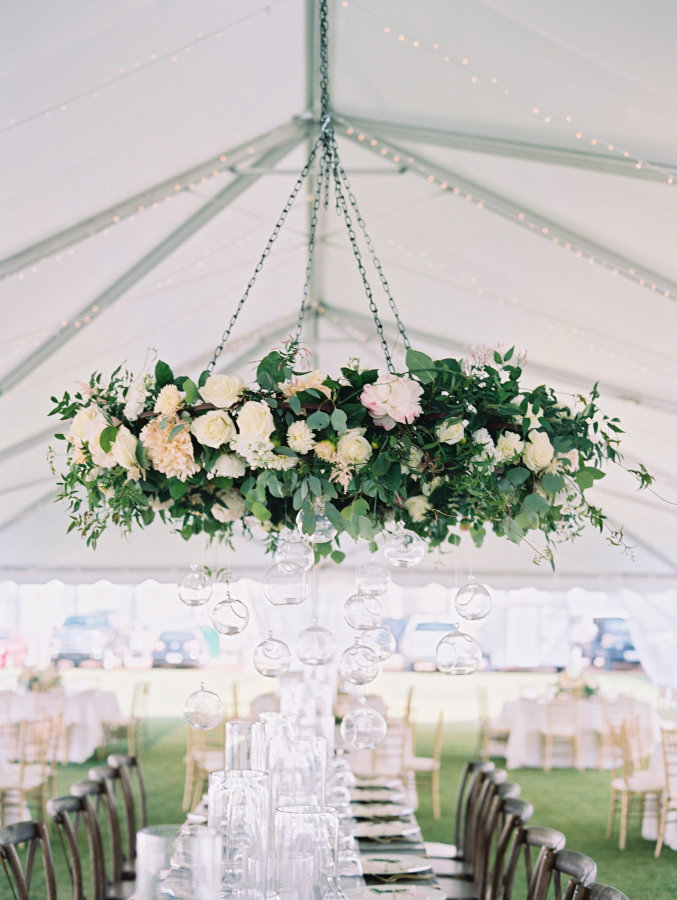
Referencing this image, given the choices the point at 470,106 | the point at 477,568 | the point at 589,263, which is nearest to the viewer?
the point at 470,106

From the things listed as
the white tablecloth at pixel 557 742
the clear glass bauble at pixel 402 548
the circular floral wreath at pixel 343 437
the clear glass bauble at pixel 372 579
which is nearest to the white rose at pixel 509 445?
the circular floral wreath at pixel 343 437

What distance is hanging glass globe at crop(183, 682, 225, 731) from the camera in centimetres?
281

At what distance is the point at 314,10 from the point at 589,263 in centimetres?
169

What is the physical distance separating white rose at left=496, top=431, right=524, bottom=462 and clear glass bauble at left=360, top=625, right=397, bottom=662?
102 centimetres

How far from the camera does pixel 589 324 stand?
4.61 m

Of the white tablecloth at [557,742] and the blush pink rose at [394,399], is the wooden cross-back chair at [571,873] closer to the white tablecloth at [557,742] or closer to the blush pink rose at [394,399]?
the blush pink rose at [394,399]

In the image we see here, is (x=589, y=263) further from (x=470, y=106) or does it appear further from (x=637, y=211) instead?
(x=470, y=106)

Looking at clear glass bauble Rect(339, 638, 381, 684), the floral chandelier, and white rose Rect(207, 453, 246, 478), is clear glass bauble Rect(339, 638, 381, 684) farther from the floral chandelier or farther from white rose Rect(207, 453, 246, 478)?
white rose Rect(207, 453, 246, 478)

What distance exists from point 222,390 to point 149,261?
252 centimetres

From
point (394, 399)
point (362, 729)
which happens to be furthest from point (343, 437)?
point (362, 729)

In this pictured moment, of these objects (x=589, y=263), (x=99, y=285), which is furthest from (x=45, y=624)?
(x=589, y=263)

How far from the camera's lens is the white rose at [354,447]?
7.19 feet

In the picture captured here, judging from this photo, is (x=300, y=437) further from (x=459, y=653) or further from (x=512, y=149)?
(x=512, y=149)

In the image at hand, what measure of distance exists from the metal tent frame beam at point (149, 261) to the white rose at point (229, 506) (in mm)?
1942
